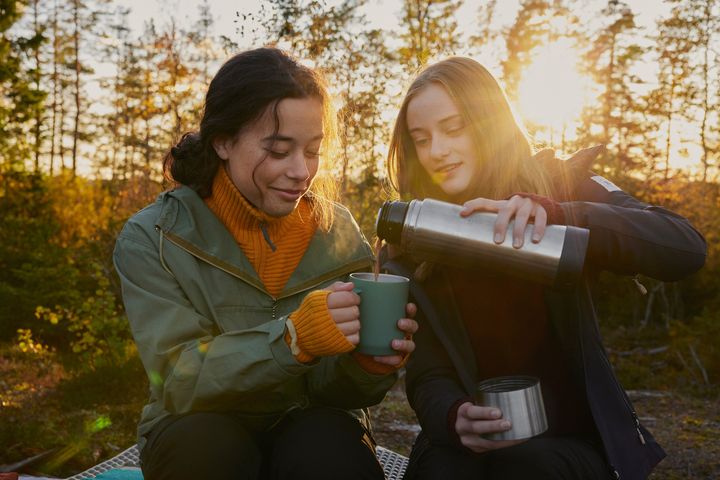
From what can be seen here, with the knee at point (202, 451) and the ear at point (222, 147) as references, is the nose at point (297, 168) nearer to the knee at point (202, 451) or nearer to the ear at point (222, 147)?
the ear at point (222, 147)

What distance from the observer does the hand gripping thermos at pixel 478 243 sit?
174 centimetres

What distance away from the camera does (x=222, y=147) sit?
7.55 ft

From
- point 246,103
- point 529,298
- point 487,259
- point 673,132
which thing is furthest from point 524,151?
point 673,132

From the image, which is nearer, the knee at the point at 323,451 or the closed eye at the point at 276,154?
the knee at the point at 323,451

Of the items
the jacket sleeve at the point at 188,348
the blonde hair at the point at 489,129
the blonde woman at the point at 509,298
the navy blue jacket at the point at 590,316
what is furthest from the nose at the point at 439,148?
the jacket sleeve at the point at 188,348

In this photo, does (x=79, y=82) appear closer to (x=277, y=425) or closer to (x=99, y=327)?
(x=99, y=327)

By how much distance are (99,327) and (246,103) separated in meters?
4.89

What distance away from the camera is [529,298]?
85.5 inches

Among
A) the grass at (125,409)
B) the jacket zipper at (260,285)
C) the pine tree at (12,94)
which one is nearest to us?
Answer: the jacket zipper at (260,285)

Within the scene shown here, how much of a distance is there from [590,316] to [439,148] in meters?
0.76

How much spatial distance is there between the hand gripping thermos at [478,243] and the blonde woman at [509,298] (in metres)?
0.04

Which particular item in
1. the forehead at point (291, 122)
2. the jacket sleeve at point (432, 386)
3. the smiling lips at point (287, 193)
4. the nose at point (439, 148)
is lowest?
the jacket sleeve at point (432, 386)

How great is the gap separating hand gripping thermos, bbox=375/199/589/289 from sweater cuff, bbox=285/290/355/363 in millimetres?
314

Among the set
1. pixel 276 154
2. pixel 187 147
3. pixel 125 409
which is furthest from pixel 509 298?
pixel 125 409
